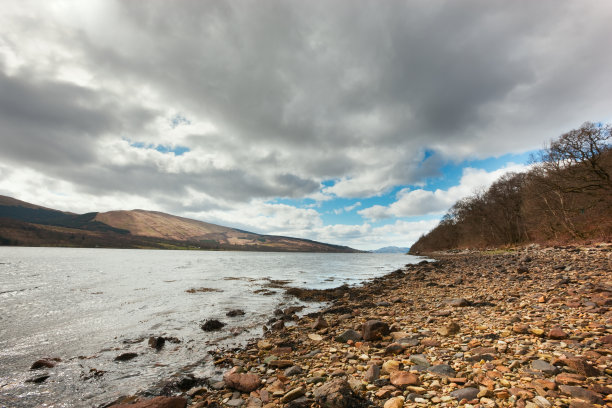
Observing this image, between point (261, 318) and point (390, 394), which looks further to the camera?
point (261, 318)

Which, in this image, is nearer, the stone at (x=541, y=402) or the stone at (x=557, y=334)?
the stone at (x=541, y=402)

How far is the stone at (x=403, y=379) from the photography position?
17.4 feet

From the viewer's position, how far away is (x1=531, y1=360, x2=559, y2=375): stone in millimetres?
4781

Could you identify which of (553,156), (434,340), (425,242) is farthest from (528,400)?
(425,242)

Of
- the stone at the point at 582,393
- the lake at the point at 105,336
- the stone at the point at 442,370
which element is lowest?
the lake at the point at 105,336

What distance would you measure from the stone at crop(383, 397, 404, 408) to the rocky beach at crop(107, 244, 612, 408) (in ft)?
0.06

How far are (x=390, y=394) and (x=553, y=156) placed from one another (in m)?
41.4

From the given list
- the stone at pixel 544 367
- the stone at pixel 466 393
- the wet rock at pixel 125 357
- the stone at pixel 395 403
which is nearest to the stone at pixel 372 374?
the stone at pixel 395 403

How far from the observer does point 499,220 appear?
62.2 metres

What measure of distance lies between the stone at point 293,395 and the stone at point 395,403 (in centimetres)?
195

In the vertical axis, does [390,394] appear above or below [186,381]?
above

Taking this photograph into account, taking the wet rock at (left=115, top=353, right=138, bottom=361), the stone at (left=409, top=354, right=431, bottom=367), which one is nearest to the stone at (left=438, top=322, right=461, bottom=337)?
the stone at (left=409, top=354, right=431, bottom=367)

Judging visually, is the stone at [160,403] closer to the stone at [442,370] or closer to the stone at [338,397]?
the stone at [338,397]

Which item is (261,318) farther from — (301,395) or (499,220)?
(499,220)
